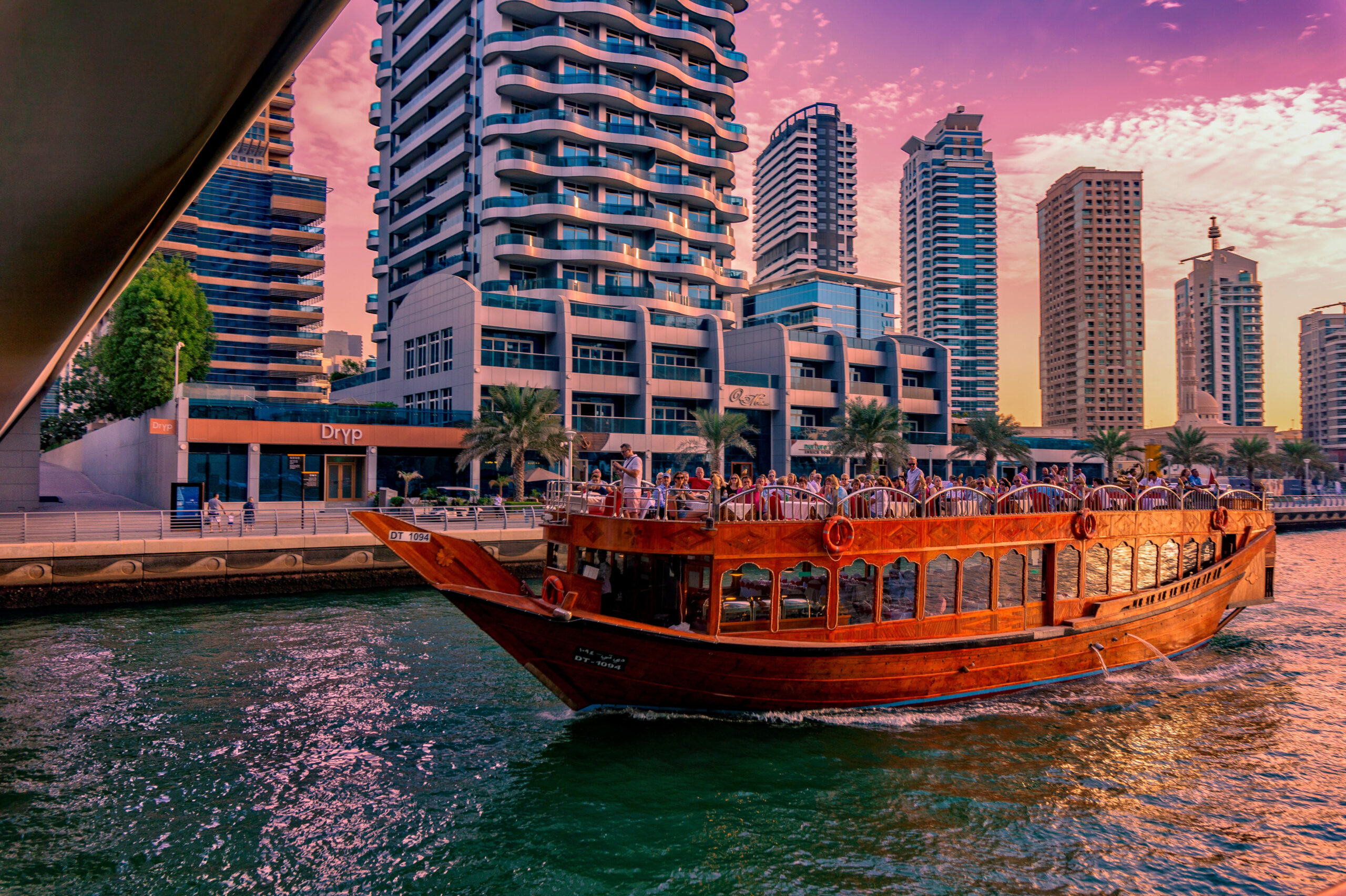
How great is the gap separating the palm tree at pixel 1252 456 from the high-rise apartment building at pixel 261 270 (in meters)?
85.5

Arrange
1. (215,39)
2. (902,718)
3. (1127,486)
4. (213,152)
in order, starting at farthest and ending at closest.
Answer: (1127,486)
(902,718)
(213,152)
(215,39)

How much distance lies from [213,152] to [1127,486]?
19357mm

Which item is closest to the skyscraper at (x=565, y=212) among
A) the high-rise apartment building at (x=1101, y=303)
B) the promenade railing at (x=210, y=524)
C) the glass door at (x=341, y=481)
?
the glass door at (x=341, y=481)

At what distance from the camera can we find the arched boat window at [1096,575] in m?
16.3

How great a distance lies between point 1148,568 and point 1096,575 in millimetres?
2211

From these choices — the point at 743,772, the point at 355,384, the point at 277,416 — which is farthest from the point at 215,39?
the point at 355,384

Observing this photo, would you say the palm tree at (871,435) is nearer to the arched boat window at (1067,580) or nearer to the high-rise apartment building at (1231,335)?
the arched boat window at (1067,580)

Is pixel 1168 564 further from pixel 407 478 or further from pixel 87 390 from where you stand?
pixel 87 390

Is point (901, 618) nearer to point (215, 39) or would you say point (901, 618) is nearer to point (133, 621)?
point (215, 39)

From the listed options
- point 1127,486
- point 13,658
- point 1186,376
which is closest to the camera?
point 13,658

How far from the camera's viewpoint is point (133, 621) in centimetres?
1917

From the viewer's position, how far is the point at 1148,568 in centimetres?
2566

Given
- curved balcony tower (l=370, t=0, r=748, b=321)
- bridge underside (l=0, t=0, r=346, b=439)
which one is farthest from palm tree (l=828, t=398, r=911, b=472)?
bridge underside (l=0, t=0, r=346, b=439)

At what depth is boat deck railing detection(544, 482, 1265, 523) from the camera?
12352 millimetres
